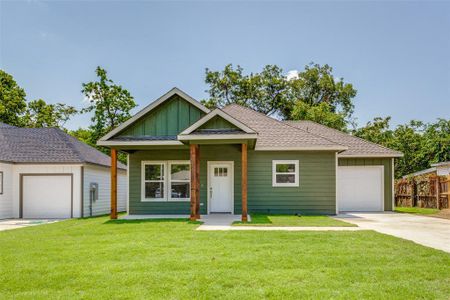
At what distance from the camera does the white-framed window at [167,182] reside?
15898 mm

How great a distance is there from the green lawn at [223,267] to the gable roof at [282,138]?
258 inches

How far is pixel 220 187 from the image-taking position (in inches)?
620

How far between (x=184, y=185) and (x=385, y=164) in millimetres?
8863

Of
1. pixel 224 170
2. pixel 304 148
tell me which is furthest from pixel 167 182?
pixel 304 148

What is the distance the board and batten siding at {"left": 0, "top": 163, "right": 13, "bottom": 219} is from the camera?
15945 millimetres

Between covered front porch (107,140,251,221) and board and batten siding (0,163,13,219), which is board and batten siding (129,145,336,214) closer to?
covered front porch (107,140,251,221)

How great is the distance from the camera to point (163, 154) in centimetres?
1595

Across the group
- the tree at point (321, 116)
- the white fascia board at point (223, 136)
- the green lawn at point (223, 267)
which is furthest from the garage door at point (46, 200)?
the tree at point (321, 116)

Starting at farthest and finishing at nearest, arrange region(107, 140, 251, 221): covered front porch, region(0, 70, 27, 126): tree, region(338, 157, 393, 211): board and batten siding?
region(0, 70, 27, 126): tree
region(338, 157, 393, 211): board and batten siding
region(107, 140, 251, 221): covered front porch

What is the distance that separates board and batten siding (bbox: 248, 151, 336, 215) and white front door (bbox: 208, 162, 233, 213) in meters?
0.78

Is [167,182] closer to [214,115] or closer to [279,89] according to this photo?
[214,115]

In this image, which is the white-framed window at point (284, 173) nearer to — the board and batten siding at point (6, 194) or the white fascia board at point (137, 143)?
the white fascia board at point (137, 143)

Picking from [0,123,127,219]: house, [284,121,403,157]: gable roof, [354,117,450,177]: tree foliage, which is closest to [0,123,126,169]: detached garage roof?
[0,123,127,219]: house

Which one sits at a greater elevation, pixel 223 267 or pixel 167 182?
pixel 167 182
